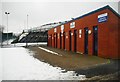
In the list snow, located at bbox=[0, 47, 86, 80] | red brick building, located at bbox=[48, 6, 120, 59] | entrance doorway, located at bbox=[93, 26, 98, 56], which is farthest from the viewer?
entrance doorway, located at bbox=[93, 26, 98, 56]

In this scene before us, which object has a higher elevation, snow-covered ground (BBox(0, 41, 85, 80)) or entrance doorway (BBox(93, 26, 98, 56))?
entrance doorway (BBox(93, 26, 98, 56))

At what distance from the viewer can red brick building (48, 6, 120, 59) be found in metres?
15.7

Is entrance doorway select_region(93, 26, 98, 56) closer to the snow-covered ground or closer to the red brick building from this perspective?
the red brick building

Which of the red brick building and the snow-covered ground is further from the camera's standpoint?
the red brick building

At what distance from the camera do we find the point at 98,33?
690 inches

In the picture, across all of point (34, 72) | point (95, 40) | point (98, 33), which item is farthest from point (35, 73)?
point (95, 40)

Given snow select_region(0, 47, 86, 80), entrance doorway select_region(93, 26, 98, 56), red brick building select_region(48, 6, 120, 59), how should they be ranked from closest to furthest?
1. snow select_region(0, 47, 86, 80)
2. red brick building select_region(48, 6, 120, 59)
3. entrance doorway select_region(93, 26, 98, 56)

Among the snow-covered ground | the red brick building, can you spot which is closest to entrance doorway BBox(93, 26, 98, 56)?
the red brick building

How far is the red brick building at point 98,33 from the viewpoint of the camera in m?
15.7

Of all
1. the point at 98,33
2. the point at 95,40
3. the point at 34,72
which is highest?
the point at 98,33

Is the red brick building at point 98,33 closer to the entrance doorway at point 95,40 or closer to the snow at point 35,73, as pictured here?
the entrance doorway at point 95,40

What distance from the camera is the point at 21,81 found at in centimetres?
784

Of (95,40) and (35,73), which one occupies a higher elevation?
(95,40)

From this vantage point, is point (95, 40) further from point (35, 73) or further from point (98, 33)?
point (35, 73)
